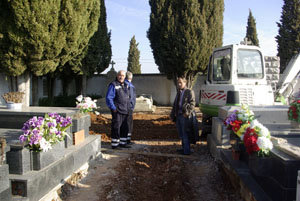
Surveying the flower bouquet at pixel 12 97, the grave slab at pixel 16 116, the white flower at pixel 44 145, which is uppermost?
the flower bouquet at pixel 12 97

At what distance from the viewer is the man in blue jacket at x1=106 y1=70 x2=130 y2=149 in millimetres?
5675

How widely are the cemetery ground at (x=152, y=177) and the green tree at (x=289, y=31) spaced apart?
21302 millimetres

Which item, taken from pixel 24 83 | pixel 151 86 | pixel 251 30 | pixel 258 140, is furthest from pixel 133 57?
pixel 258 140

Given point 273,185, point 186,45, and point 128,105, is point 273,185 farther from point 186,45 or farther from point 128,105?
point 186,45

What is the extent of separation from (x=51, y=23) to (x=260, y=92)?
6823mm

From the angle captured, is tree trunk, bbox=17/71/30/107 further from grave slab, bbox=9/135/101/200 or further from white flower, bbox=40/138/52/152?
white flower, bbox=40/138/52/152

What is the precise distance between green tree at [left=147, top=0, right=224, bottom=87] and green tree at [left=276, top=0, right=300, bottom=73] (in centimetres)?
1192

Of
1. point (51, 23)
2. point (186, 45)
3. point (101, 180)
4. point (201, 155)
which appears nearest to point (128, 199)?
point (101, 180)

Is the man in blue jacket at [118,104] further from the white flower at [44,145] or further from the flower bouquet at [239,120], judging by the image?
the flower bouquet at [239,120]

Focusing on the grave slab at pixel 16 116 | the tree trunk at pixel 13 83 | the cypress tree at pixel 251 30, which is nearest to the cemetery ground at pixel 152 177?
the grave slab at pixel 16 116

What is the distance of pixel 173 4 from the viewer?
14.5m

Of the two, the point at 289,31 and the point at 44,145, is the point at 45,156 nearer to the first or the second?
the point at 44,145

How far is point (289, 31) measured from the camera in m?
23.7

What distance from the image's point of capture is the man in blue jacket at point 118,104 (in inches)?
223
